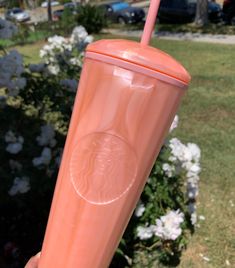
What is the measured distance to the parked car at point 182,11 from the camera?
18.5 meters

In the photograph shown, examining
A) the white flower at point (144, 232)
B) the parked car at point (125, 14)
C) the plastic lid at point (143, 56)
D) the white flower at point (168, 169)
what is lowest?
the parked car at point (125, 14)

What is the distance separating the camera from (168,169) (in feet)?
10.1

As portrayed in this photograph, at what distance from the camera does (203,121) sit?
247 inches

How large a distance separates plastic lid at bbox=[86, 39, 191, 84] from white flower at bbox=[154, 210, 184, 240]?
1.96 m

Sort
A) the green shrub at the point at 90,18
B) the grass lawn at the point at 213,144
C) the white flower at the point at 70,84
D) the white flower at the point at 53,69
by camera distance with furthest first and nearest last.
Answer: the green shrub at the point at 90,18 → the white flower at the point at 53,69 → the white flower at the point at 70,84 → the grass lawn at the point at 213,144

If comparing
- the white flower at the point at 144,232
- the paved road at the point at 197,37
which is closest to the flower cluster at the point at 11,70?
the white flower at the point at 144,232

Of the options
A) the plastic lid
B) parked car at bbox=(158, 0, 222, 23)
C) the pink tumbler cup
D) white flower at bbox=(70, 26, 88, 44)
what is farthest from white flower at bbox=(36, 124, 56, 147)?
parked car at bbox=(158, 0, 222, 23)

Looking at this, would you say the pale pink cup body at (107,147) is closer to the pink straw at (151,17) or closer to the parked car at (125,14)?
the pink straw at (151,17)

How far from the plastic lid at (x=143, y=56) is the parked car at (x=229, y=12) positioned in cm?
1703

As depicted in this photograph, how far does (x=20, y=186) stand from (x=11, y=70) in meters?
0.80

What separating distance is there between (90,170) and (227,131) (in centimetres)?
492

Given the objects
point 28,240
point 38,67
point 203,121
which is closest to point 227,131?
point 203,121

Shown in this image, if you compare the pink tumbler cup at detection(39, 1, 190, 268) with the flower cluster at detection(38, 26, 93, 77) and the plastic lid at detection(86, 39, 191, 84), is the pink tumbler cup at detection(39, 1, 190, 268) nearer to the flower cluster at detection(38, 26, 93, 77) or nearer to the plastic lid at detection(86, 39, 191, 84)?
the plastic lid at detection(86, 39, 191, 84)

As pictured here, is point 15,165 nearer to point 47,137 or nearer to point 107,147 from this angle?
point 47,137
